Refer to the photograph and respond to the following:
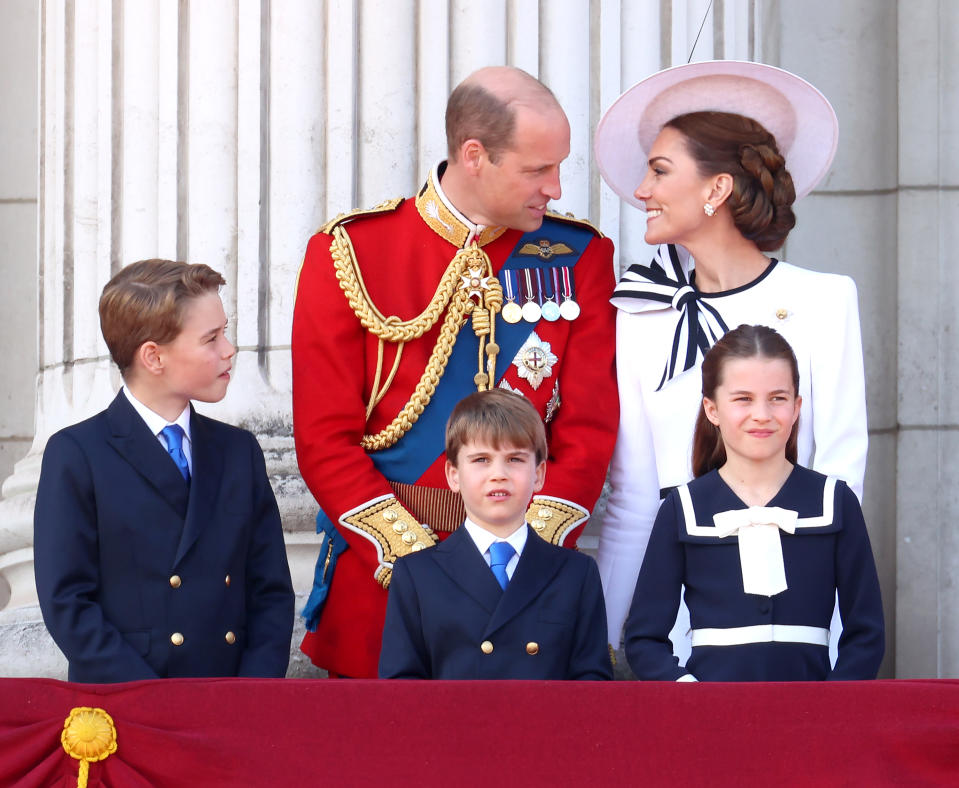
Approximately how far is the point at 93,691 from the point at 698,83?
196cm

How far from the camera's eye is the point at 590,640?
307cm

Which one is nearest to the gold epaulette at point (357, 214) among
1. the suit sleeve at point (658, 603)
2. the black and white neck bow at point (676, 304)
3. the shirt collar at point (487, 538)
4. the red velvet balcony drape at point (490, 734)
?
the black and white neck bow at point (676, 304)

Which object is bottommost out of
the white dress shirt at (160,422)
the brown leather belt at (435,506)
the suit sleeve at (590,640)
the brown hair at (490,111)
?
the suit sleeve at (590,640)

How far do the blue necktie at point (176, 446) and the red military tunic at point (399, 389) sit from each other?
314mm

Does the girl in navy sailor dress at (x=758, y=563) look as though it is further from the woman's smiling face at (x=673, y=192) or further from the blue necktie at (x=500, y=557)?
the woman's smiling face at (x=673, y=192)

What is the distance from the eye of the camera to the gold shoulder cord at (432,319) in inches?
139

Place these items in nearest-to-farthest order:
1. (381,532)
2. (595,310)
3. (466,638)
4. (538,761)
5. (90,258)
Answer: (538,761) → (466,638) → (381,532) → (595,310) → (90,258)

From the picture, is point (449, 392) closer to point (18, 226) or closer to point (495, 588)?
point (495, 588)

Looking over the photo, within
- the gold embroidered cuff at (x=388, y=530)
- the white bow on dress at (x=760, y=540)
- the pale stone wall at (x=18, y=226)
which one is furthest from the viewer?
Result: the pale stone wall at (x=18, y=226)

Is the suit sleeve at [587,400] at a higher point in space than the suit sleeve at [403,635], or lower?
higher

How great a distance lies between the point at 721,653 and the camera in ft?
10.1

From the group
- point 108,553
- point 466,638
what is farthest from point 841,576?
point 108,553

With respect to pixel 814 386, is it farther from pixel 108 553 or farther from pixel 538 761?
pixel 108 553

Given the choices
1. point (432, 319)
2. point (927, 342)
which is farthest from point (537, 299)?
point (927, 342)
